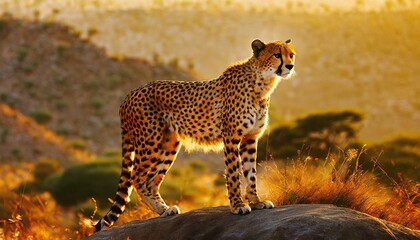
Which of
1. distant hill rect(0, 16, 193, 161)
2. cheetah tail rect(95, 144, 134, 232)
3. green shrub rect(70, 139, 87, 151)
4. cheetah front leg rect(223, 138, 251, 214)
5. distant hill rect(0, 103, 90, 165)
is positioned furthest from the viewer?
distant hill rect(0, 16, 193, 161)

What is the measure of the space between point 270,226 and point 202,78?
1580 inches

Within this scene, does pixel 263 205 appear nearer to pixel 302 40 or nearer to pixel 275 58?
pixel 275 58

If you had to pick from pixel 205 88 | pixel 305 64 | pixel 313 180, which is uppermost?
pixel 205 88

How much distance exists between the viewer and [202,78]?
4722 cm

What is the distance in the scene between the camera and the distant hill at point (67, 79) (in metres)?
41.6

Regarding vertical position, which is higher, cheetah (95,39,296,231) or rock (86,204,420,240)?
cheetah (95,39,296,231)

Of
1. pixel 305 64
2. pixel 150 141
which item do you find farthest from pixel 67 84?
pixel 150 141

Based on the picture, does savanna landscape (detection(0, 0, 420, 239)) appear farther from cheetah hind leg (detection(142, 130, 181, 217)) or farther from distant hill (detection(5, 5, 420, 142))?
cheetah hind leg (detection(142, 130, 181, 217))

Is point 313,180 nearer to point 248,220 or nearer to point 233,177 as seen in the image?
point 233,177

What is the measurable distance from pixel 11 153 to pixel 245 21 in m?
48.0

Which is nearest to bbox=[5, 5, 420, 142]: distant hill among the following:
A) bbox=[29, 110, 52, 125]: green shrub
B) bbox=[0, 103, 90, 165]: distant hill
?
bbox=[29, 110, 52, 125]: green shrub

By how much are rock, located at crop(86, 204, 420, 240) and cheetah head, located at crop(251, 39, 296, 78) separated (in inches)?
49.8

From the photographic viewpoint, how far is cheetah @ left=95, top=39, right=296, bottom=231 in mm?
8430

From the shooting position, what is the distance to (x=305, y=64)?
A: 234 ft
